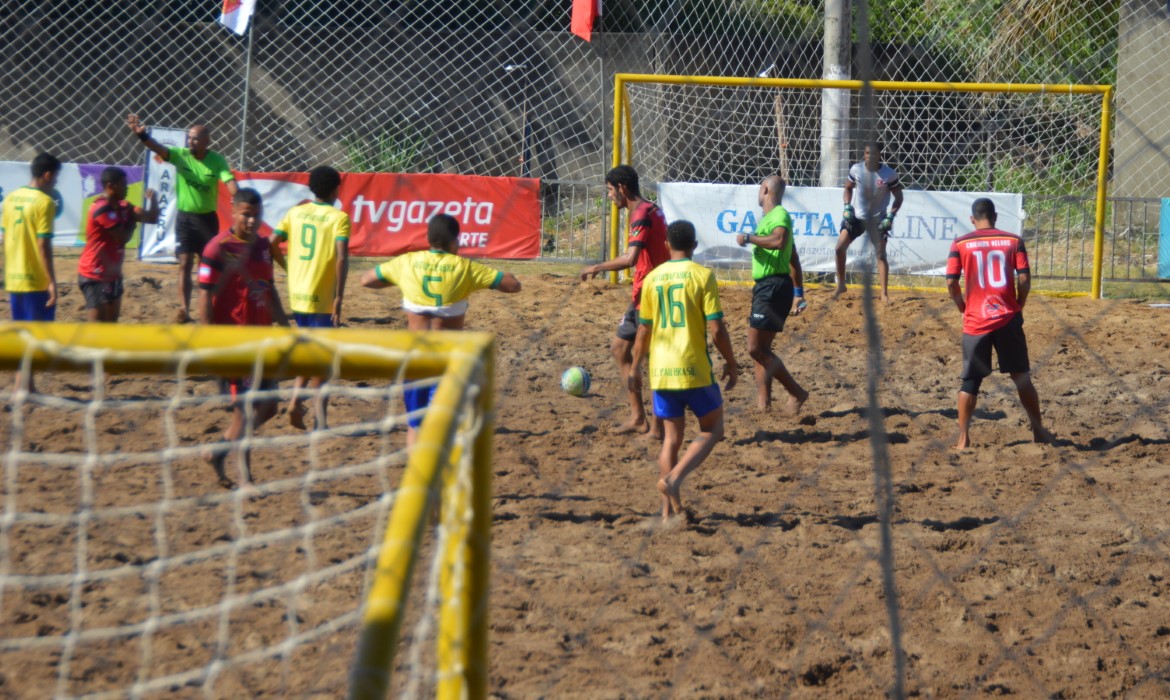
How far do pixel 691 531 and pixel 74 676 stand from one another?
2.96 meters

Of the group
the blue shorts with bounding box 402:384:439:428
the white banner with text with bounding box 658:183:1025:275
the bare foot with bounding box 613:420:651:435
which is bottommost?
→ the bare foot with bounding box 613:420:651:435

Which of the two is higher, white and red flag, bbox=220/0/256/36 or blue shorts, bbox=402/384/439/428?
white and red flag, bbox=220/0/256/36

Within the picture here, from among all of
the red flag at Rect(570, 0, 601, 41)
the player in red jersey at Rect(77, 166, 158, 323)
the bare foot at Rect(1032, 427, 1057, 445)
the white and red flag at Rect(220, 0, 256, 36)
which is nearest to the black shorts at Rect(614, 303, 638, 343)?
the bare foot at Rect(1032, 427, 1057, 445)

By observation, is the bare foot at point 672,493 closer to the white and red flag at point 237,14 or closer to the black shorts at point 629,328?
the black shorts at point 629,328

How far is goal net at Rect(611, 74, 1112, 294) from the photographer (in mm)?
12750

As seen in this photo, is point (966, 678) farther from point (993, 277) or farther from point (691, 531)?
point (993, 277)

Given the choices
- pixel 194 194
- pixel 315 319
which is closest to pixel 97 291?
pixel 194 194

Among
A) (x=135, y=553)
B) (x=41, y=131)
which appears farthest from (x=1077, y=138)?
(x=41, y=131)

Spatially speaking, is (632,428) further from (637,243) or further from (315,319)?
(315,319)

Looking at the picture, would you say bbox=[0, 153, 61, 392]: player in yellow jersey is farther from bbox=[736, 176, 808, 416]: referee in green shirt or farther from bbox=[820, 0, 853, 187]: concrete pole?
bbox=[820, 0, 853, 187]: concrete pole

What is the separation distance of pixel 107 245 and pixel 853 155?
9.07 m

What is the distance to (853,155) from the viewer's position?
13.9 m

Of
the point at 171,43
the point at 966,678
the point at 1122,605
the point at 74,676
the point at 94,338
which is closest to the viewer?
the point at 94,338

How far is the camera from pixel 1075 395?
8812 millimetres
